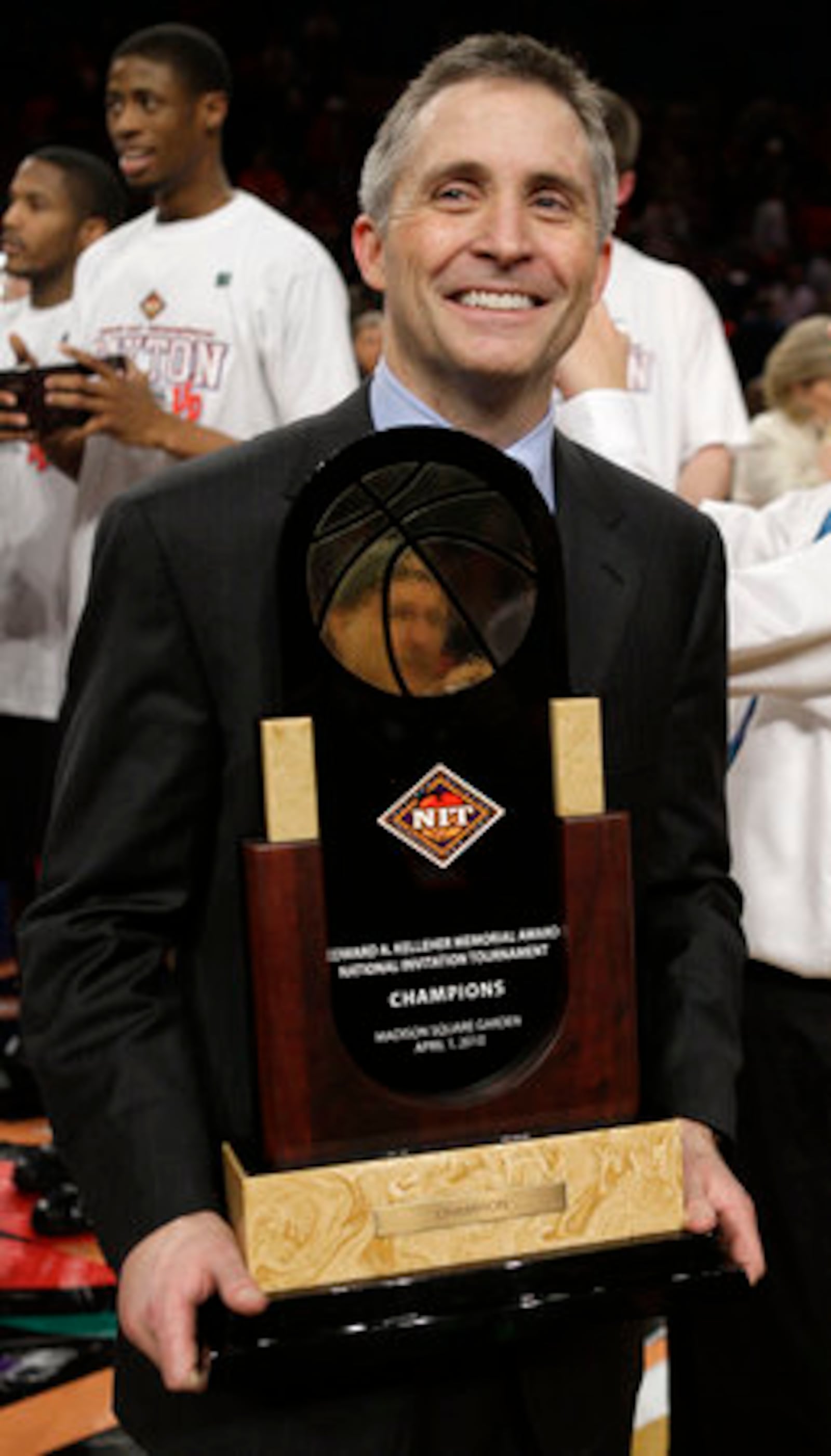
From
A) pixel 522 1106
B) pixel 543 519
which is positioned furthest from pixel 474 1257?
pixel 543 519

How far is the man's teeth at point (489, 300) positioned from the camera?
42.0 inches

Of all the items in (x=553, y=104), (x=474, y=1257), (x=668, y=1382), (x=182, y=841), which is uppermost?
(x=553, y=104)

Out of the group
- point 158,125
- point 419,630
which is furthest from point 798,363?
point 419,630

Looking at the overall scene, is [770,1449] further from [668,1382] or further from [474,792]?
[474,792]

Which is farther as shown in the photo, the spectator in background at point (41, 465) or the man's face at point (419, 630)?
the spectator in background at point (41, 465)

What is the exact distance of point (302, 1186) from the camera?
2.99ft

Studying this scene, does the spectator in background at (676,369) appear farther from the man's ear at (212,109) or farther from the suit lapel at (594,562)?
the suit lapel at (594,562)

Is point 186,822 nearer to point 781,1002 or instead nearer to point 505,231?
point 505,231

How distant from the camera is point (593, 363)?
5.53ft

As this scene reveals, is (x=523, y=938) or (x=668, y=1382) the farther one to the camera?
(x=668, y=1382)

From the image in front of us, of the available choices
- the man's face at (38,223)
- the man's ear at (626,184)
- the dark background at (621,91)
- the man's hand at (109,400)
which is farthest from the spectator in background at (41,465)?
the dark background at (621,91)

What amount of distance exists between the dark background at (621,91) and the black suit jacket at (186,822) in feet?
16.6

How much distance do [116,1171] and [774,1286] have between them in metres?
1.00

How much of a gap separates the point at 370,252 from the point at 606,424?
1.80 ft
